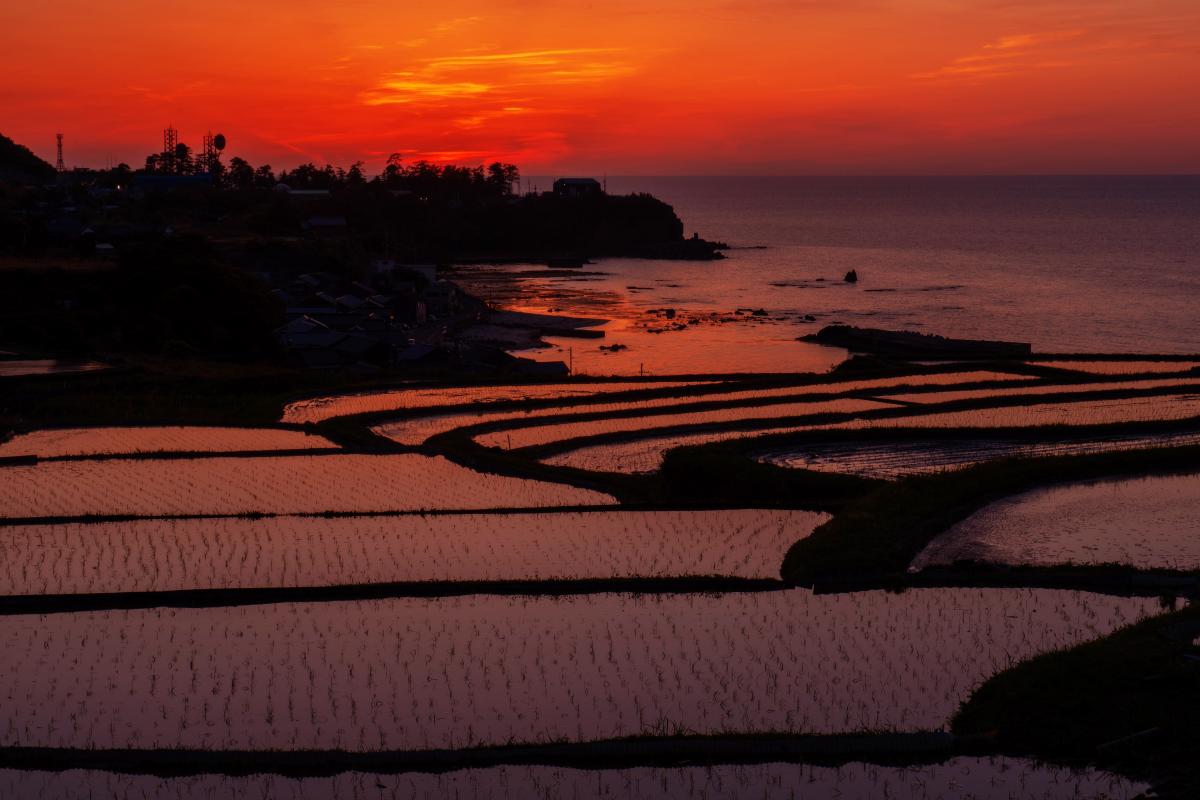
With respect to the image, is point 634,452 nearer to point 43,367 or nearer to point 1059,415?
point 1059,415

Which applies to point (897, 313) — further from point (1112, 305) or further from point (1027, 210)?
point (1027, 210)

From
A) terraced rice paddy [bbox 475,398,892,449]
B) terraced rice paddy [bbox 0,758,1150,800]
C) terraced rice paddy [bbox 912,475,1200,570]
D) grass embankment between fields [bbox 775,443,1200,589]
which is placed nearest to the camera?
terraced rice paddy [bbox 0,758,1150,800]

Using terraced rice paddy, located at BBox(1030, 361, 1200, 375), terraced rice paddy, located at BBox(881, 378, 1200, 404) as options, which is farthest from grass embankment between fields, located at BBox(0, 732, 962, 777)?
terraced rice paddy, located at BBox(1030, 361, 1200, 375)

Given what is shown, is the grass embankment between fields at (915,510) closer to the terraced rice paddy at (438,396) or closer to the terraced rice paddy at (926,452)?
the terraced rice paddy at (926,452)

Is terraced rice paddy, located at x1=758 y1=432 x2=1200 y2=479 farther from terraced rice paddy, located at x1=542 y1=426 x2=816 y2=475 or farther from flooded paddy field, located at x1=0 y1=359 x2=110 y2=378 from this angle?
flooded paddy field, located at x1=0 y1=359 x2=110 y2=378

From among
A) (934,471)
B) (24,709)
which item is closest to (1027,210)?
(934,471)

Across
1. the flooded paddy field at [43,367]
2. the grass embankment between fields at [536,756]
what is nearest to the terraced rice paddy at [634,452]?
the grass embankment between fields at [536,756]
